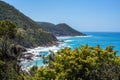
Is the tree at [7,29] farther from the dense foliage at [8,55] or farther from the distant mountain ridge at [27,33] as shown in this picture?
the distant mountain ridge at [27,33]

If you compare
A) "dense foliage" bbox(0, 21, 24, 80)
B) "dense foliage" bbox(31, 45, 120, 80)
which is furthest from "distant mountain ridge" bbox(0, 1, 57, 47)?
"dense foliage" bbox(31, 45, 120, 80)

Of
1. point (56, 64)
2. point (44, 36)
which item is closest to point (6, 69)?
point (56, 64)

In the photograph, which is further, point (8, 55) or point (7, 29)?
point (8, 55)

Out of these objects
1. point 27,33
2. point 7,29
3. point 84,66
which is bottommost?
point 84,66

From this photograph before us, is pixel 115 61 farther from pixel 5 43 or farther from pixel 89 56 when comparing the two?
pixel 5 43

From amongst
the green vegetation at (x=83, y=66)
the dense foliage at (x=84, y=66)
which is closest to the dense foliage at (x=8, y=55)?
the green vegetation at (x=83, y=66)

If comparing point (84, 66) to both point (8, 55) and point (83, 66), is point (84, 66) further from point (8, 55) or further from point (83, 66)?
point (8, 55)


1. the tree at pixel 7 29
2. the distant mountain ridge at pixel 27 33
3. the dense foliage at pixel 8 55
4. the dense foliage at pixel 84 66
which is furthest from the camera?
the distant mountain ridge at pixel 27 33

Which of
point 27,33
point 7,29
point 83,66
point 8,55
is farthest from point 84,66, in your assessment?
point 27,33

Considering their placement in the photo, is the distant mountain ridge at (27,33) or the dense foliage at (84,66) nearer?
the dense foliage at (84,66)
